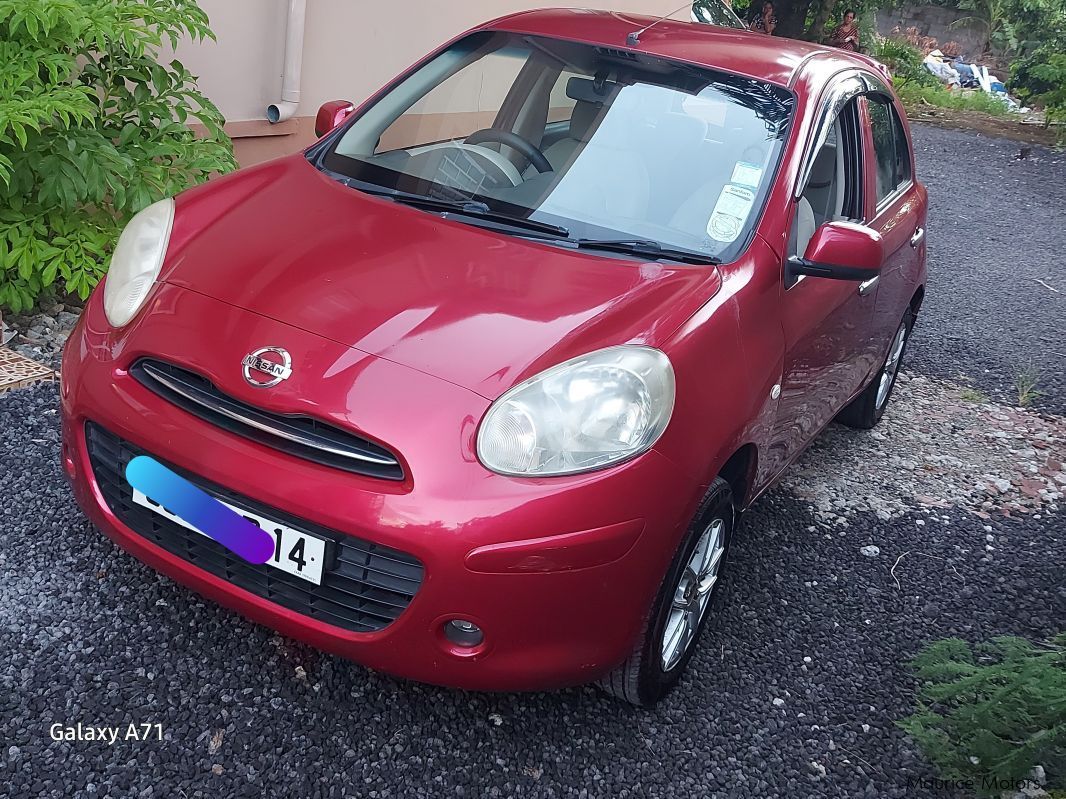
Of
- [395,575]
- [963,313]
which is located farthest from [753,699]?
[963,313]

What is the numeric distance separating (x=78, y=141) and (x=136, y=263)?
1526 millimetres

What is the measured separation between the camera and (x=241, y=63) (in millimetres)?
5340

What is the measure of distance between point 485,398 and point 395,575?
0.40m

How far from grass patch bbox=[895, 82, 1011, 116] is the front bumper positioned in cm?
1605

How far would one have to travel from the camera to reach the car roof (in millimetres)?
3115

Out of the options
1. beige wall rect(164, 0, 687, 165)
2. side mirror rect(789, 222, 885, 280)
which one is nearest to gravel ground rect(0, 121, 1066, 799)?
side mirror rect(789, 222, 885, 280)

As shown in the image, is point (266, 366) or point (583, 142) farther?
point (583, 142)

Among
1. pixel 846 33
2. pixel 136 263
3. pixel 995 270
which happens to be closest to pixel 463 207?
pixel 136 263

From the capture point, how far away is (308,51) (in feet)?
18.8

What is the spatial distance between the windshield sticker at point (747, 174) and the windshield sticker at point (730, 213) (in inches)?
1.1

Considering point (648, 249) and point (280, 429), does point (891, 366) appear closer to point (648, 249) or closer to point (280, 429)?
point (648, 249)

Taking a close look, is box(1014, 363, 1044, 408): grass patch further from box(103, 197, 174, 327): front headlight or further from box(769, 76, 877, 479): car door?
box(103, 197, 174, 327): front headlight

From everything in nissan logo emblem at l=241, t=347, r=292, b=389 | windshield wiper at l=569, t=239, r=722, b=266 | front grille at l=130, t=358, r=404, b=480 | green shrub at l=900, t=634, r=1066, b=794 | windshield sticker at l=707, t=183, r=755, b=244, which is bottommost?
green shrub at l=900, t=634, r=1066, b=794

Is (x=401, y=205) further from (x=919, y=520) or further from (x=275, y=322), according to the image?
(x=919, y=520)
